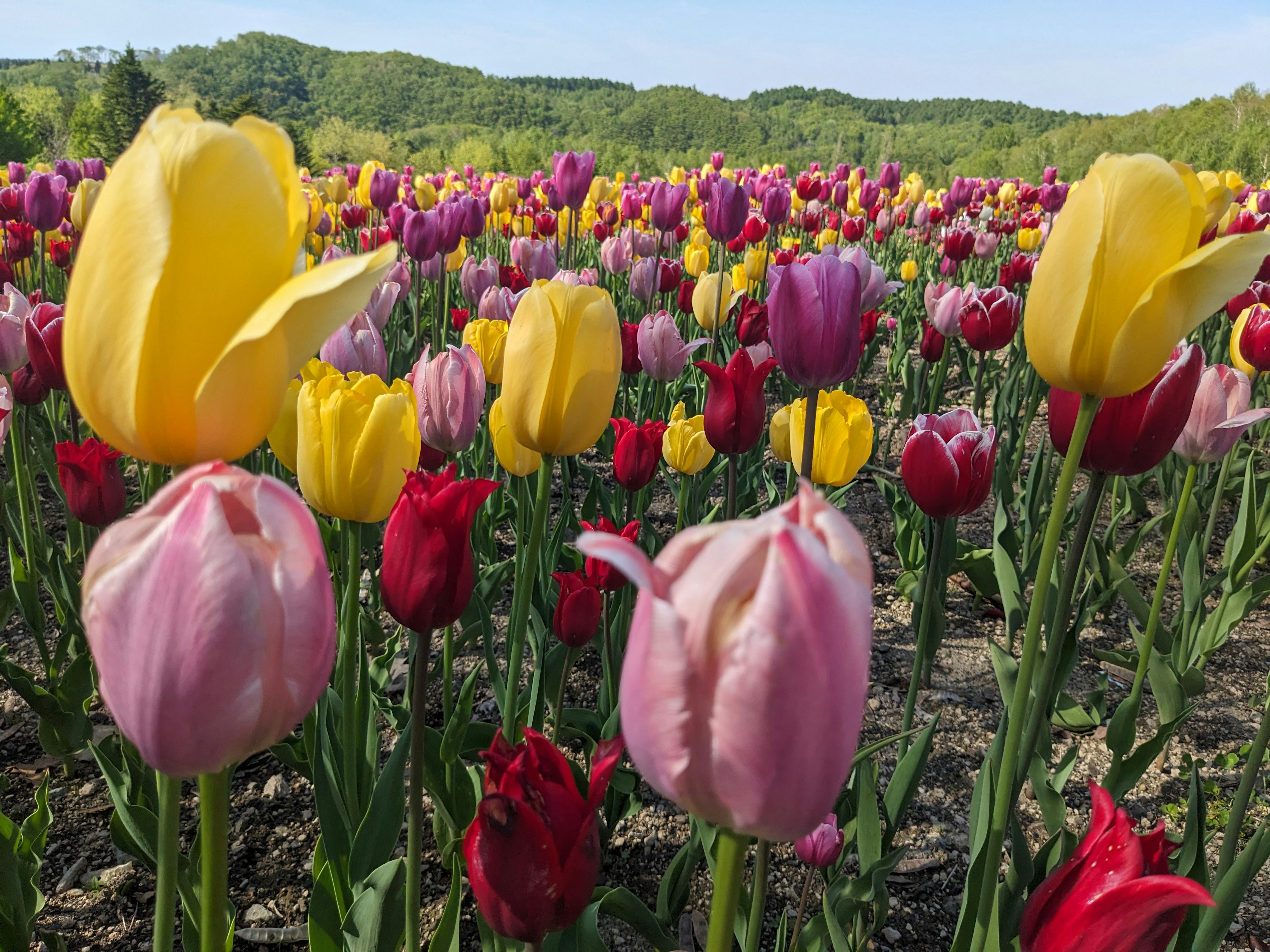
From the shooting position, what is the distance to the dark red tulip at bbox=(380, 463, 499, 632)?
3.49ft

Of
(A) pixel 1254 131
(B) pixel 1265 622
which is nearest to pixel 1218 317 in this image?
(B) pixel 1265 622

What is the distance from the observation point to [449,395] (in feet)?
6.26

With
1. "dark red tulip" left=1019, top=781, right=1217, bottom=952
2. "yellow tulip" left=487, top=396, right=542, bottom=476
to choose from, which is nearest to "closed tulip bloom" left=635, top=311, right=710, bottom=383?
"yellow tulip" left=487, top=396, right=542, bottom=476

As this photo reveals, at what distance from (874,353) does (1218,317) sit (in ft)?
8.72

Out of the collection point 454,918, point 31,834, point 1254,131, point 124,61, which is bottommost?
point 31,834

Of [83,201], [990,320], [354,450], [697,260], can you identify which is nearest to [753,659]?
[354,450]

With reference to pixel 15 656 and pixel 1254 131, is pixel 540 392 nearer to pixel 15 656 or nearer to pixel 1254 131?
pixel 15 656

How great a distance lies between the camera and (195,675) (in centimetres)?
56

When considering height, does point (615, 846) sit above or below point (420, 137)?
below

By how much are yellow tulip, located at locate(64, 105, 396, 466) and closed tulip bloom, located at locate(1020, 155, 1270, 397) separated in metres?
0.80

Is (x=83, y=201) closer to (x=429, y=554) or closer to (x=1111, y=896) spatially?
(x=429, y=554)

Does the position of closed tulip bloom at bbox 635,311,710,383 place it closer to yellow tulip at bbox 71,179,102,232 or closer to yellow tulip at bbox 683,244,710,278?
yellow tulip at bbox 683,244,710,278

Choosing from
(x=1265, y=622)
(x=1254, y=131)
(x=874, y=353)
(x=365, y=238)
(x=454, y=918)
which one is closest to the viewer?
(x=454, y=918)

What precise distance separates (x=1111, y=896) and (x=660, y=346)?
2535 millimetres
